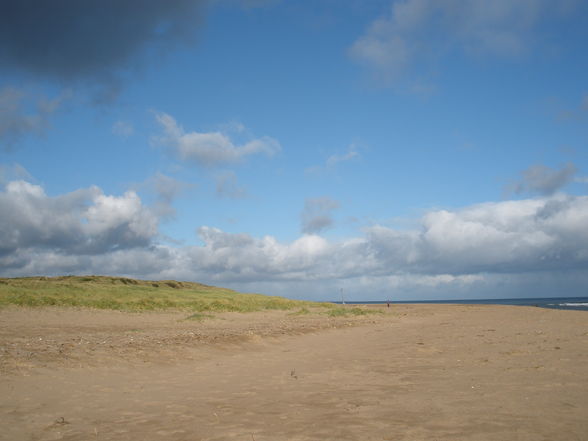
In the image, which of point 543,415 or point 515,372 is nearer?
point 543,415

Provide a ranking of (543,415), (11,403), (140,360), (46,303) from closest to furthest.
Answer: (543,415), (11,403), (140,360), (46,303)

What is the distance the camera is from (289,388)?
9883 mm

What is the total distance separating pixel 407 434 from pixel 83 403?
6563 millimetres

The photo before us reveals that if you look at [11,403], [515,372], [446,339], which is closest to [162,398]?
[11,403]

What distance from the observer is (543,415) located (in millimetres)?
6609

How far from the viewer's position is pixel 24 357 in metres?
12.5

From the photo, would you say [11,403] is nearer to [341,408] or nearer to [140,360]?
[140,360]

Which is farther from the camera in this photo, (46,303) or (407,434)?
(46,303)

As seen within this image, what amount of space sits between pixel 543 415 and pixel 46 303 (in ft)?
109

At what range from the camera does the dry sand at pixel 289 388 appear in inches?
257

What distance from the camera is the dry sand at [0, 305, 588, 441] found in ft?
21.4

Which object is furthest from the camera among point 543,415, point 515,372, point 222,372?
point 222,372

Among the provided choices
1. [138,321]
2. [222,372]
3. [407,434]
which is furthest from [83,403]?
[138,321]

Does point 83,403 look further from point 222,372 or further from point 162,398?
point 222,372
